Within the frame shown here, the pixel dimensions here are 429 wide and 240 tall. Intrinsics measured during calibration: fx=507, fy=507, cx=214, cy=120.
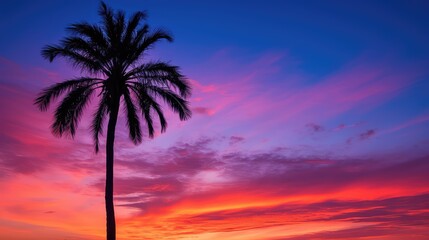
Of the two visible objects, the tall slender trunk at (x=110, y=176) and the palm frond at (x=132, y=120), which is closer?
the tall slender trunk at (x=110, y=176)

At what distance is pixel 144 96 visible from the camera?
30.5 metres

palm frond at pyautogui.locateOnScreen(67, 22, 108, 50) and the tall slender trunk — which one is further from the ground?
palm frond at pyautogui.locateOnScreen(67, 22, 108, 50)

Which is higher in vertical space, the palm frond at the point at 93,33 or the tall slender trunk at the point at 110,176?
the palm frond at the point at 93,33

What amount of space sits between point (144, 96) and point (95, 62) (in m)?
3.48

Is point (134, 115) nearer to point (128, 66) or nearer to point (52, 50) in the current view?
point (128, 66)

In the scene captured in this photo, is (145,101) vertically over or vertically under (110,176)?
over

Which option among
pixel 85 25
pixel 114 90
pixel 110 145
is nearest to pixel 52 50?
pixel 85 25

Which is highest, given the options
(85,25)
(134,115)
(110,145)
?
(85,25)

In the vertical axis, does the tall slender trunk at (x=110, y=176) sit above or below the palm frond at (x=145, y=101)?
below

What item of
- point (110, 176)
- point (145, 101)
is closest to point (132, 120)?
point (145, 101)

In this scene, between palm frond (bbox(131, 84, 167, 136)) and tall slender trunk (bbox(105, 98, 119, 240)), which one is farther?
palm frond (bbox(131, 84, 167, 136))

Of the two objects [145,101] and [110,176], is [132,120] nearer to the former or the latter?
[145,101]

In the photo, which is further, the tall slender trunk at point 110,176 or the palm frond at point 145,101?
the palm frond at point 145,101

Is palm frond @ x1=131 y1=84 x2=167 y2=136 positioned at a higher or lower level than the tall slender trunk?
higher
